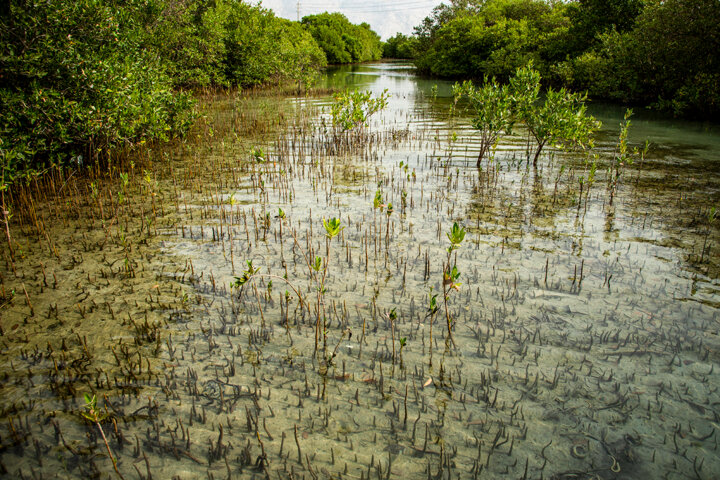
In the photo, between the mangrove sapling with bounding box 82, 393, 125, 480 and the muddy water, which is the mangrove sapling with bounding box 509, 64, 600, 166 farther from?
the mangrove sapling with bounding box 82, 393, 125, 480

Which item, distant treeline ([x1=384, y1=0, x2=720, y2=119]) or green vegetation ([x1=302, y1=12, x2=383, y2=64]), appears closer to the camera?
distant treeline ([x1=384, y1=0, x2=720, y2=119])

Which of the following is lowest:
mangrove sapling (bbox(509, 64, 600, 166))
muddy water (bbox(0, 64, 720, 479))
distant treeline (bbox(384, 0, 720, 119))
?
muddy water (bbox(0, 64, 720, 479))

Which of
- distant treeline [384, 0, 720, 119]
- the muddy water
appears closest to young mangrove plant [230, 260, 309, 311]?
the muddy water

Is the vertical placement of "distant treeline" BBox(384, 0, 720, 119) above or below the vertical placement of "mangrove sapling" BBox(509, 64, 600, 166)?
above

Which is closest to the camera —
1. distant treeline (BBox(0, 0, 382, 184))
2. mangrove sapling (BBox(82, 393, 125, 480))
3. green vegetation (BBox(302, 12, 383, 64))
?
mangrove sapling (BBox(82, 393, 125, 480))

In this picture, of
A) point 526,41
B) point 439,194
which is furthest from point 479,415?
point 526,41

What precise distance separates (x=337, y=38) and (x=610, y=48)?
67.9 meters

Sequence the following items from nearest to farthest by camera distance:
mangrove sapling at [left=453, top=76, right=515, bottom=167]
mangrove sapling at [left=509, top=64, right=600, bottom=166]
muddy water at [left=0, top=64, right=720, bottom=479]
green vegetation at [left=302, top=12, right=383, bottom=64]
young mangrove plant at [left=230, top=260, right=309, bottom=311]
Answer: muddy water at [left=0, top=64, right=720, bottom=479] < young mangrove plant at [left=230, top=260, right=309, bottom=311] < mangrove sapling at [left=509, top=64, right=600, bottom=166] < mangrove sapling at [left=453, top=76, right=515, bottom=167] < green vegetation at [left=302, top=12, right=383, bottom=64]

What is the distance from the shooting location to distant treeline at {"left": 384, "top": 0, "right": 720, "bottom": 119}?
17.2 metres

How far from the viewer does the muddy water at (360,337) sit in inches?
116

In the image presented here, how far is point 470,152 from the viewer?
12.2 meters

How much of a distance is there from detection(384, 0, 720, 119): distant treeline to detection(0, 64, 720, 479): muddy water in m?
10.3

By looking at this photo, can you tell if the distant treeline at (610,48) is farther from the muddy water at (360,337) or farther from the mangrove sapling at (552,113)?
the muddy water at (360,337)

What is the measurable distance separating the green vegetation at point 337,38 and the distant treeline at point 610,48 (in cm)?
3893
